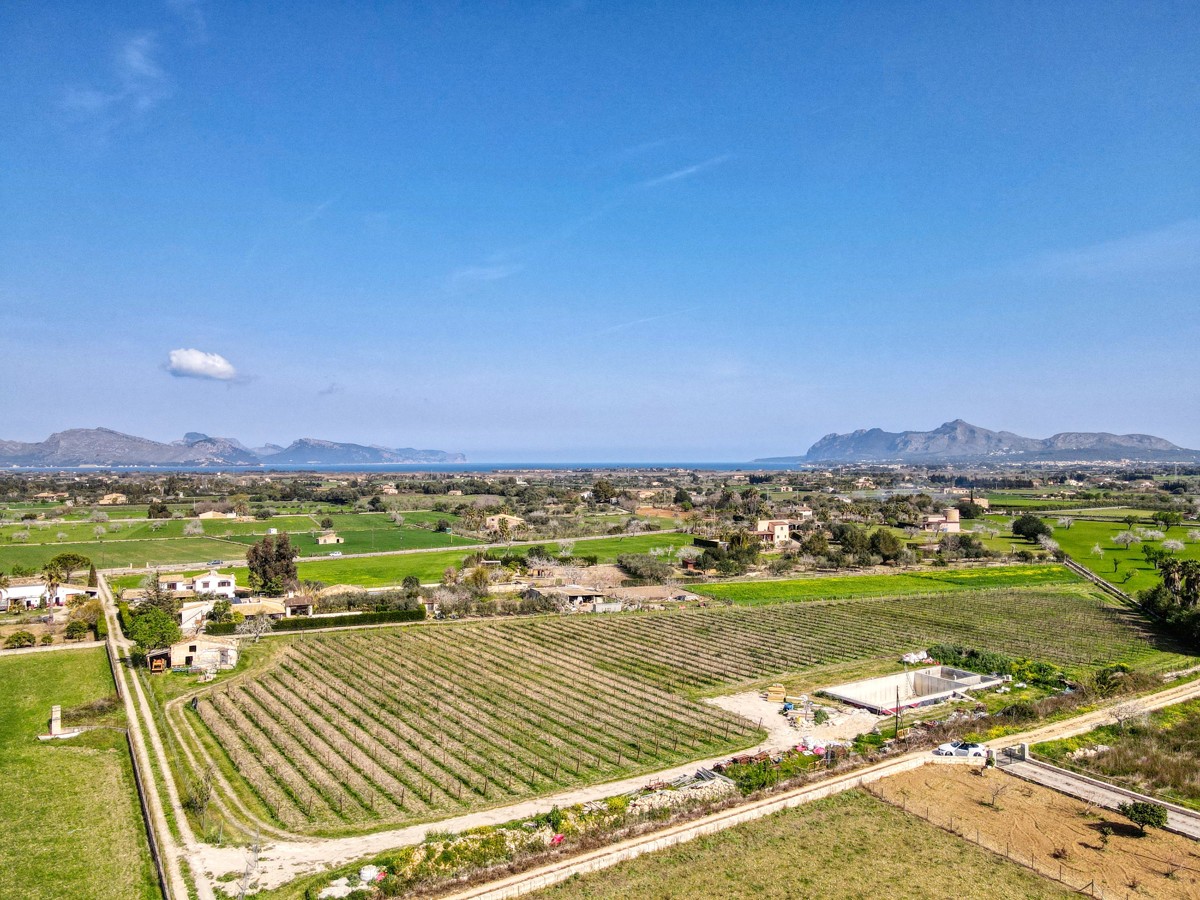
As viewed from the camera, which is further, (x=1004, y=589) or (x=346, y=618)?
(x=1004, y=589)

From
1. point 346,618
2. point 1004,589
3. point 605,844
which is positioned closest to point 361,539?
point 346,618

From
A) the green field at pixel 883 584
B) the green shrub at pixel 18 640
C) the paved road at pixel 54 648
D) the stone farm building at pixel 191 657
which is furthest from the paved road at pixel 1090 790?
the green shrub at pixel 18 640

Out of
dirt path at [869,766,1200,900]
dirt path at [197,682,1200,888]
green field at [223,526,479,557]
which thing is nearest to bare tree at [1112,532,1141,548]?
dirt path at [869,766,1200,900]

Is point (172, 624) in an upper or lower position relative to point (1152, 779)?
upper

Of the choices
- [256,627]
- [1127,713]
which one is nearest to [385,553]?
[256,627]

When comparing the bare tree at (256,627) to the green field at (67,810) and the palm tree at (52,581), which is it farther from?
the palm tree at (52,581)

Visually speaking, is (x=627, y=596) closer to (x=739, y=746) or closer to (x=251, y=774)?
(x=739, y=746)

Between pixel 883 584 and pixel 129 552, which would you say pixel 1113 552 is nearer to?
pixel 883 584
